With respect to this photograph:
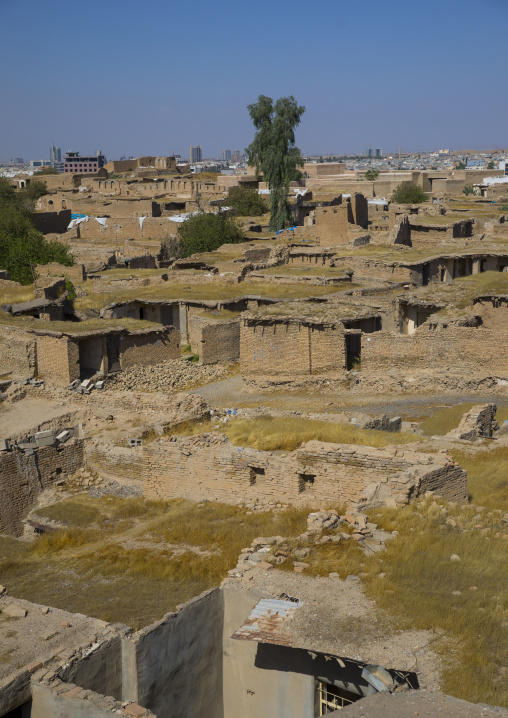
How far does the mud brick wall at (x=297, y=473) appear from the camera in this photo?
10234 mm

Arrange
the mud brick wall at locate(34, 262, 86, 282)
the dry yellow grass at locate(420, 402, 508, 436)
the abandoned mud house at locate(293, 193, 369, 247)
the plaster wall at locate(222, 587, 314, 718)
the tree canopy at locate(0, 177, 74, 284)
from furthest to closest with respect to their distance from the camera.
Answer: the abandoned mud house at locate(293, 193, 369, 247) < the tree canopy at locate(0, 177, 74, 284) < the mud brick wall at locate(34, 262, 86, 282) < the dry yellow grass at locate(420, 402, 508, 436) < the plaster wall at locate(222, 587, 314, 718)

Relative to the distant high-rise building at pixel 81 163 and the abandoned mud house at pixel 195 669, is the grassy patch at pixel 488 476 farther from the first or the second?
the distant high-rise building at pixel 81 163

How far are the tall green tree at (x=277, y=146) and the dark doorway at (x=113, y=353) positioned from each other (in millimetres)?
25744

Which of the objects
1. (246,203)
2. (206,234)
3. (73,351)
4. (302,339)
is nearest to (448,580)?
(302,339)

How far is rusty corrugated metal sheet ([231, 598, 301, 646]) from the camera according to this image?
283 inches

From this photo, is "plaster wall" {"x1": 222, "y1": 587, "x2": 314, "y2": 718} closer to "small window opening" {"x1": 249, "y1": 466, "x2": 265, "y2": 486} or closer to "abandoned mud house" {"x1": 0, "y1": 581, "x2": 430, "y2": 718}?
"abandoned mud house" {"x1": 0, "y1": 581, "x2": 430, "y2": 718}

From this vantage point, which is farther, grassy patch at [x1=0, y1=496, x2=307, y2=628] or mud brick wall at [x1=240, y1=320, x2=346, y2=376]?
mud brick wall at [x1=240, y1=320, x2=346, y2=376]

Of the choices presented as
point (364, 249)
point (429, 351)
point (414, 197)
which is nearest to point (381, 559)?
point (429, 351)

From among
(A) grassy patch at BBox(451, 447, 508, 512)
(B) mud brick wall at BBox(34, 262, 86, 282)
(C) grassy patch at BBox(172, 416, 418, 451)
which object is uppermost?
(B) mud brick wall at BBox(34, 262, 86, 282)

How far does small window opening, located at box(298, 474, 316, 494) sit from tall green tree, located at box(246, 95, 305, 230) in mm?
34876

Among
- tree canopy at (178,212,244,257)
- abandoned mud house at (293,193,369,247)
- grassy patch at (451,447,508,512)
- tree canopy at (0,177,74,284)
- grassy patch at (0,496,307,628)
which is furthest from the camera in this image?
tree canopy at (178,212,244,257)

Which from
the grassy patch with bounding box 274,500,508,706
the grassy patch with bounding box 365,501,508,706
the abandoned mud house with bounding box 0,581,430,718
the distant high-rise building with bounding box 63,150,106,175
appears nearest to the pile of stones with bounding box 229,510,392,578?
the grassy patch with bounding box 274,500,508,706

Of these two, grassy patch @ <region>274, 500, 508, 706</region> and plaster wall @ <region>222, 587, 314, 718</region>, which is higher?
grassy patch @ <region>274, 500, 508, 706</region>

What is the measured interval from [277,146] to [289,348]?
28811 millimetres
